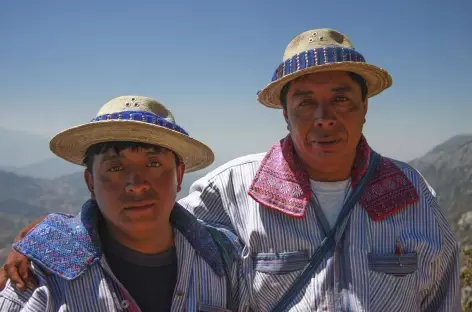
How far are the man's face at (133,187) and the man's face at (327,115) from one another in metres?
1.28

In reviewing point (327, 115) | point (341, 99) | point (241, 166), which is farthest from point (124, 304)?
point (341, 99)

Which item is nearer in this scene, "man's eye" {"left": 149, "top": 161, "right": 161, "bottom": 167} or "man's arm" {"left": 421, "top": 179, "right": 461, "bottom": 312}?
"man's eye" {"left": 149, "top": 161, "right": 161, "bottom": 167}

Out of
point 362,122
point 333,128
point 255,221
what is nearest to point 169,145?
point 255,221

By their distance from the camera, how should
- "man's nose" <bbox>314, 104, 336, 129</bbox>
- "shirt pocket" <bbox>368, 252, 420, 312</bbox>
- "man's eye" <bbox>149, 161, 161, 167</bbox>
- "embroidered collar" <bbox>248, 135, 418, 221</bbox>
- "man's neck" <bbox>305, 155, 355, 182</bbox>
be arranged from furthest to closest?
"man's neck" <bbox>305, 155, 355, 182</bbox>, "embroidered collar" <bbox>248, 135, 418, 221</bbox>, "man's nose" <bbox>314, 104, 336, 129</bbox>, "shirt pocket" <bbox>368, 252, 420, 312</bbox>, "man's eye" <bbox>149, 161, 161, 167</bbox>

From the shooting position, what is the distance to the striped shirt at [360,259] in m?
3.20

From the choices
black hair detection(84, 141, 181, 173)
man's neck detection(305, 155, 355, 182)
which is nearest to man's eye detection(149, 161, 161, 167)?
black hair detection(84, 141, 181, 173)

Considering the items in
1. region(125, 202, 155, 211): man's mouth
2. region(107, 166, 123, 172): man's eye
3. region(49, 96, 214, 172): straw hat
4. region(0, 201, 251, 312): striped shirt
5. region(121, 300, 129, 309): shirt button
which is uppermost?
region(49, 96, 214, 172): straw hat

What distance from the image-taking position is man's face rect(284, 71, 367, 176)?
3.32 metres

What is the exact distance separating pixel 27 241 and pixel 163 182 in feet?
3.41

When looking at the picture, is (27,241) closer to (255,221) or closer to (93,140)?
(93,140)

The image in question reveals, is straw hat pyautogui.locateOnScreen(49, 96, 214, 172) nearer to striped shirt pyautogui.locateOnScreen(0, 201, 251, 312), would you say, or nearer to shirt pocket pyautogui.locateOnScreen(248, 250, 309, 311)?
striped shirt pyautogui.locateOnScreen(0, 201, 251, 312)

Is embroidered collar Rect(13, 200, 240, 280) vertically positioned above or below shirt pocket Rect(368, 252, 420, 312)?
above

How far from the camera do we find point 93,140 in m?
2.90

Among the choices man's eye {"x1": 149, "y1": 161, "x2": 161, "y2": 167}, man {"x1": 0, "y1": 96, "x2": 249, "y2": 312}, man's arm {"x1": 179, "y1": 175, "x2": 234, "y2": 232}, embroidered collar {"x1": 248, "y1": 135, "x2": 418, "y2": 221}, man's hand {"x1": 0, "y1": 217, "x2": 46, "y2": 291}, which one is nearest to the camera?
man's hand {"x1": 0, "y1": 217, "x2": 46, "y2": 291}
